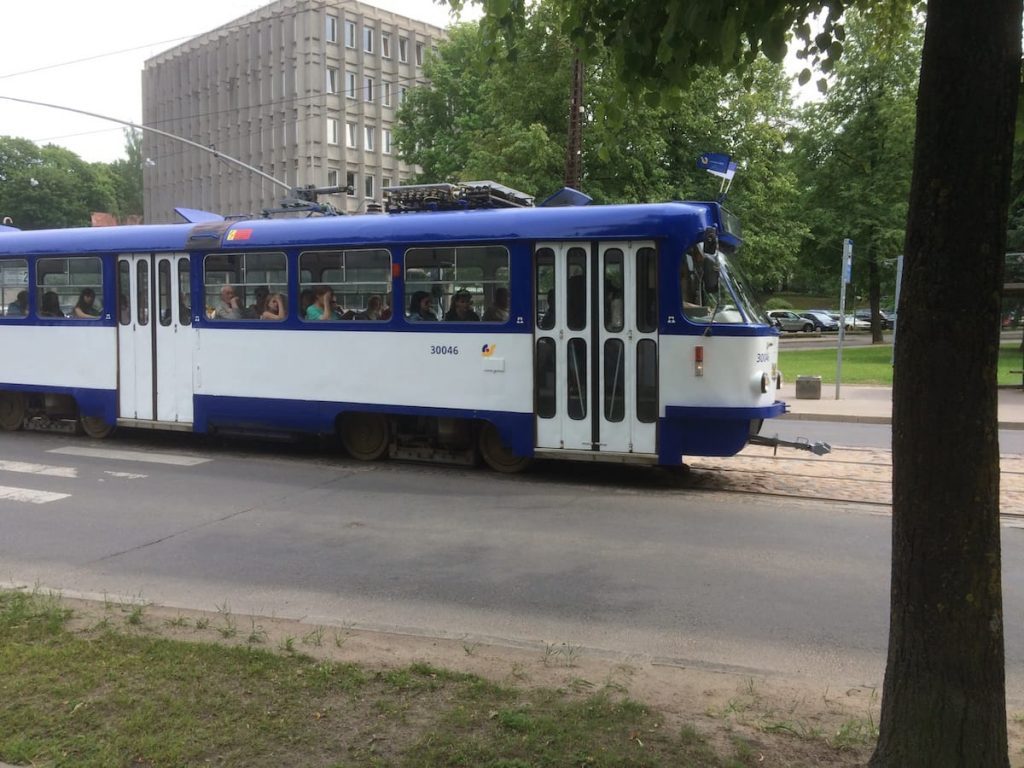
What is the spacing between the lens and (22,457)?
11.6 m

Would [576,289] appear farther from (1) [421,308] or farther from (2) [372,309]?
(2) [372,309]

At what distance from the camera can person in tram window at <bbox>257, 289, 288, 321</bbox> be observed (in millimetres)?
11281

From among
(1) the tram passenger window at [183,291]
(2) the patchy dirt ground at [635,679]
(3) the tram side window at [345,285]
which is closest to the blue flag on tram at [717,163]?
(3) the tram side window at [345,285]

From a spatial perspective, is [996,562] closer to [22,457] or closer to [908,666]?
[908,666]

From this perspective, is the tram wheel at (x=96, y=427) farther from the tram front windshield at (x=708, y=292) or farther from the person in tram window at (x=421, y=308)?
the tram front windshield at (x=708, y=292)

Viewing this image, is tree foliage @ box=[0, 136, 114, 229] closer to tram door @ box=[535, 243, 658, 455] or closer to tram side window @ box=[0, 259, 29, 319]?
tram side window @ box=[0, 259, 29, 319]

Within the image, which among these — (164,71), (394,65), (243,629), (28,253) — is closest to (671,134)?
(28,253)

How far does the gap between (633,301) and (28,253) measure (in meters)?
9.06

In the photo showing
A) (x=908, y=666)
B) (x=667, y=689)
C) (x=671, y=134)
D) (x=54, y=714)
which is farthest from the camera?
(x=671, y=134)

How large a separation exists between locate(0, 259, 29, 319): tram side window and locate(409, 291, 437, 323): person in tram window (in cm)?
640

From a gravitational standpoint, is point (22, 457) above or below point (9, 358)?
below

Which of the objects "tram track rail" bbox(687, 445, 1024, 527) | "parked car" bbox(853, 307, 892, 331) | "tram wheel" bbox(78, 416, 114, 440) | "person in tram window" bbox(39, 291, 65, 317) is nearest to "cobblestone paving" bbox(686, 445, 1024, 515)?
"tram track rail" bbox(687, 445, 1024, 527)

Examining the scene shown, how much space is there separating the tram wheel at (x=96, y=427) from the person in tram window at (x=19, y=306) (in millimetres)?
1755

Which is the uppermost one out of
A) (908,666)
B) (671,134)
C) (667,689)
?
(671,134)
